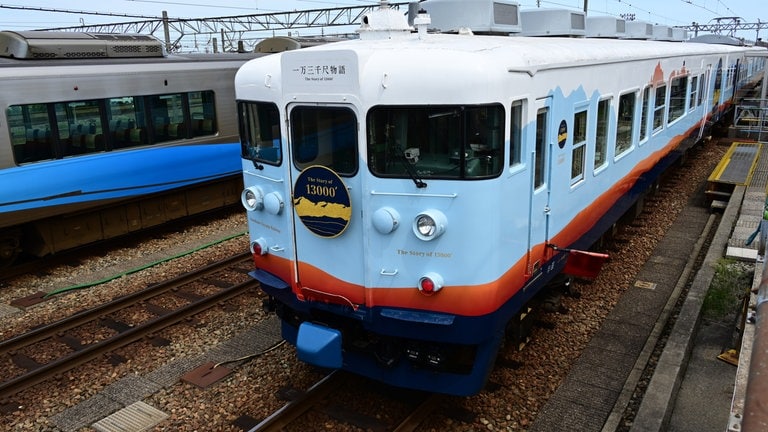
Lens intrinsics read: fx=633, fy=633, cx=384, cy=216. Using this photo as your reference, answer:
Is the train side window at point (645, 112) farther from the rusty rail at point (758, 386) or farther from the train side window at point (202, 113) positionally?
the train side window at point (202, 113)

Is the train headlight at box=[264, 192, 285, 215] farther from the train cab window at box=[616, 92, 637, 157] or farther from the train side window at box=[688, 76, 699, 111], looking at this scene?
the train side window at box=[688, 76, 699, 111]

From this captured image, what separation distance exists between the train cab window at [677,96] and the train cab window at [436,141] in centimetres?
692

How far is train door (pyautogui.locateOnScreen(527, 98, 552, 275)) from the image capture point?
5070 mm

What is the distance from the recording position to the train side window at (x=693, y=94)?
12.1 metres

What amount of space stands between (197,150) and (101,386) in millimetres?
6432

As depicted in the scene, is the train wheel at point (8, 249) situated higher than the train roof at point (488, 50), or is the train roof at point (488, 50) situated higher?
→ the train roof at point (488, 50)

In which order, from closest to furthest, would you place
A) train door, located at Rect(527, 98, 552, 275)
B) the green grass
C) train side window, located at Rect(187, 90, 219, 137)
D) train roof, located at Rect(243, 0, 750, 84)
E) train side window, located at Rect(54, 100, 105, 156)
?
train roof, located at Rect(243, 0, 750, 84), train door, located at Rect(527, 98, 552, 275), the green grass, train side window, located at Rect(54, 100, 105, 156), train side window, located at Rect(187, 90, 219, 137)

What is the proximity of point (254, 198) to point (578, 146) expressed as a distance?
3120mm

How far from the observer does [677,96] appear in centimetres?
1088

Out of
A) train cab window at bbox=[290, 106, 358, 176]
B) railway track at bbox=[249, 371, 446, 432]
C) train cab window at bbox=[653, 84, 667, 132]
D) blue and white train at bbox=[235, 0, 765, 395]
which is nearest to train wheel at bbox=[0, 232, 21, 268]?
blue and white train at bbox=[235, 0, 765, 395]

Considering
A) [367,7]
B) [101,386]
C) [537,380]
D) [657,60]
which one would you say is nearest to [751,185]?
[657,60]

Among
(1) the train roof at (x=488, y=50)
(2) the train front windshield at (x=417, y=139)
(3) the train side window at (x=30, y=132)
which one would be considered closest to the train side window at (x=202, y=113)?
(3) the train side window at (x=30, y=132)

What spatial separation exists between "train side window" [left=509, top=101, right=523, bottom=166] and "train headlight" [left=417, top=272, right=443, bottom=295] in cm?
100

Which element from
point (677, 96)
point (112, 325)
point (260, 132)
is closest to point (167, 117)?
point (112, 325)
